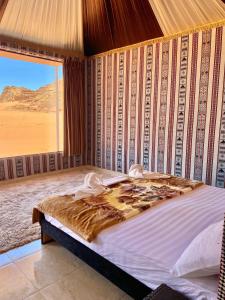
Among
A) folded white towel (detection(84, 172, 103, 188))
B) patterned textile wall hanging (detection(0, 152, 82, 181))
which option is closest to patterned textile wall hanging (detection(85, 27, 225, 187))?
patterned textile wall hanging (detection(0, 152, 82, 181))

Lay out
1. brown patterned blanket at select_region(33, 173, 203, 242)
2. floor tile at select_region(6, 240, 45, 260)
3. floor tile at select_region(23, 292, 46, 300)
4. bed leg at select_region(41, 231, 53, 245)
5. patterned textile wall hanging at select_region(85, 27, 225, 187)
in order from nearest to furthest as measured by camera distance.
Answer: floor tile at select_region(23, 292, 46, 300) → brown patterned blanket at select_region(33, 173, 203, 242) → floor tile at select_region(6, 240, 45, 260) → bed leg at select_region(41, 231, 53, 245) → patterned textile wall hanging at select_region(85, 27, 225, 187)

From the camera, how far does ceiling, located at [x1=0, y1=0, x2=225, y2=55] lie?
3.26 metres

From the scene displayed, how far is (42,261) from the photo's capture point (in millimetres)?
2012

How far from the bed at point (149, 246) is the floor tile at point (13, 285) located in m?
0.38

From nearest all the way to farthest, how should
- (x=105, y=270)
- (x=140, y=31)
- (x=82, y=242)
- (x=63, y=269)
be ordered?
(x=105, y=270)
(x=82, y=242)
(x=63, y=269)
(x=140, y=31)

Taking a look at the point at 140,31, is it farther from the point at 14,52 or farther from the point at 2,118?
the point at 2,118

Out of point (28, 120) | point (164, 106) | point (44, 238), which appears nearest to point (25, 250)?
point (44, 238)

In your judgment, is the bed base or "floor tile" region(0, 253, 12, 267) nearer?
the bed base

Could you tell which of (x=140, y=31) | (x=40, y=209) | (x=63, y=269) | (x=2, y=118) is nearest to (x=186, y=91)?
(x=140, y=31)

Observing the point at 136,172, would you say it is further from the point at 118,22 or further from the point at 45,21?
the point at 45,21

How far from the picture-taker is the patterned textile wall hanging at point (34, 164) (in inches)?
168

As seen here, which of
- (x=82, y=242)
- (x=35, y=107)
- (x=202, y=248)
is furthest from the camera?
(x=35, y=107)

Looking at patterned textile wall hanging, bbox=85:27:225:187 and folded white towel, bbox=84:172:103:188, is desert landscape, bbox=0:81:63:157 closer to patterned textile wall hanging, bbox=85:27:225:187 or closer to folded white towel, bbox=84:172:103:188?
patterned textile wall hanging, bbox=85:27:225:187

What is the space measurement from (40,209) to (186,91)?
275 cm
